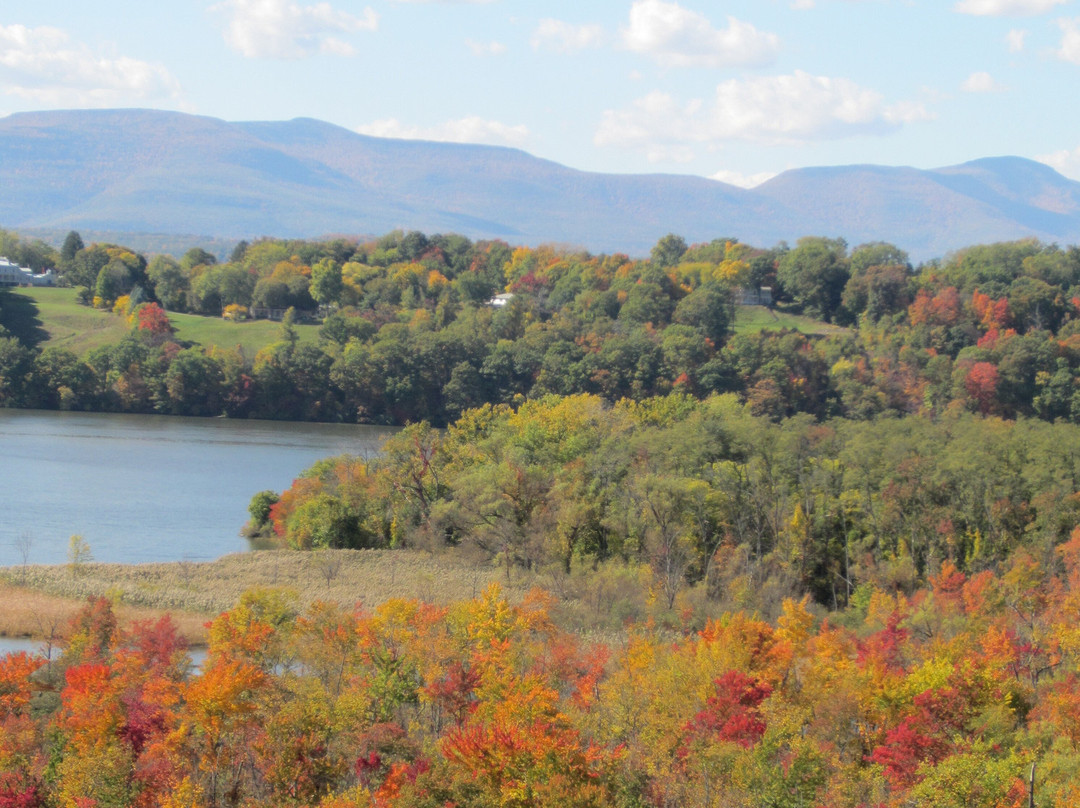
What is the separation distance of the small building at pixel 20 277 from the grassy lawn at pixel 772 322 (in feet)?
215

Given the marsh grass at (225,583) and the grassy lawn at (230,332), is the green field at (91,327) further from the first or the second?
the marsh grass at (225,583)

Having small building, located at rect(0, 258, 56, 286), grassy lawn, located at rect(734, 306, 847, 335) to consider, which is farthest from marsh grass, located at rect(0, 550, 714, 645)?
small building, located at rect(0, 258, 56, 286)

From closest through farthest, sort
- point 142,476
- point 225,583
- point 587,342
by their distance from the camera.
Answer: point 225,583 < point 142,476 < point 587,342

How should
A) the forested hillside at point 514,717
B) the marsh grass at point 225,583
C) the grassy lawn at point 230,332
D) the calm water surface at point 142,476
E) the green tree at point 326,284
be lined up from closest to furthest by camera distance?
1. the forested hillside at point 514,717
2. the marsh grass at point 225,583
3. the calm water surface at point 142,476
4. the grassy lawn at point 230,332
5. the green tree at point 326,284

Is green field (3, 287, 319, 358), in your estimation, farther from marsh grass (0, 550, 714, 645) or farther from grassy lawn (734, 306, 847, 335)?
marsh grass (0, 550, 714, 645)

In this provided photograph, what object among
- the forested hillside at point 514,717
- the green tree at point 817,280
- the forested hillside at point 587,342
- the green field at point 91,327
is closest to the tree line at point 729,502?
the forested hillside at point 514,717

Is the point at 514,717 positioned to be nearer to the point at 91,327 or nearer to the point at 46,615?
the point at 46,615

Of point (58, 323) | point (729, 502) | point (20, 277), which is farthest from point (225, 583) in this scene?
point (20, 277)

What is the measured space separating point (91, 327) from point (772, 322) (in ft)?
190

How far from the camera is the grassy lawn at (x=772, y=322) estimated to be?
103463mm

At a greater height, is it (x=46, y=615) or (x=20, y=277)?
(x=20, y=277)

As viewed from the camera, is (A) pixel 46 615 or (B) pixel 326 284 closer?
(A) pixel 46 615

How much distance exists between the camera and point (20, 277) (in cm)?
11612

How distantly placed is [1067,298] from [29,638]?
8766cm
